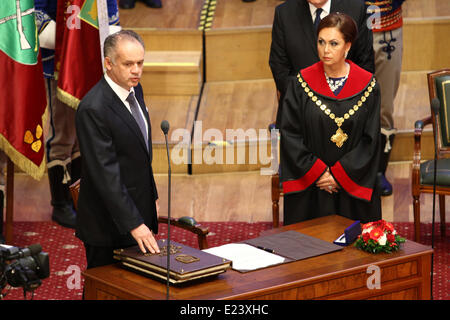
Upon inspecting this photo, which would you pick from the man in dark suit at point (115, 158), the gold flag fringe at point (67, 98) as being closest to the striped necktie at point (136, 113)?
the man in dark suit at point (115, 158)

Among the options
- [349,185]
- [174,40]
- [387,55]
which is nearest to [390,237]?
[349,185]

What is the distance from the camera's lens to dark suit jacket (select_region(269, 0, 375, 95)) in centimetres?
475

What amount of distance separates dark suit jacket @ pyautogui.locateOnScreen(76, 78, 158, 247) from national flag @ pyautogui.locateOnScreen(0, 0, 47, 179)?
162 cm

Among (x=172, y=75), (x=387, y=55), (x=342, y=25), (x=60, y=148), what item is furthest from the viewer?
(x=172, y=75)

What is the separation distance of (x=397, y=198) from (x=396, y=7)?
1235 millimetres

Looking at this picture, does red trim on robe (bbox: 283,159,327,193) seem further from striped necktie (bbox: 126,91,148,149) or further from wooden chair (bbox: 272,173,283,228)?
striped necktie (bbox: 126,91,148,149)

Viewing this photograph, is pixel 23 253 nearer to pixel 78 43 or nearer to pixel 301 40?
pixel 301 40

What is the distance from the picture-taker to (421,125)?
5059 mm

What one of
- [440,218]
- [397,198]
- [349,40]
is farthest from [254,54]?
[349,40]

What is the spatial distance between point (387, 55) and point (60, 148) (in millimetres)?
2195

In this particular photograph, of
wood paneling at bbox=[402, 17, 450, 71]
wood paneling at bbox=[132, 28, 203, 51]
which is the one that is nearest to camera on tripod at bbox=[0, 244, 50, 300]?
wood paneling at bbox=[132, 28, 203, 51]

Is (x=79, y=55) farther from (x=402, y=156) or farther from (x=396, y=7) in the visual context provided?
(x=402, y=156)

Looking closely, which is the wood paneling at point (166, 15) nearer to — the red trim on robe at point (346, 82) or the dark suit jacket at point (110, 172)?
the red trim on robe at point (346, 82)

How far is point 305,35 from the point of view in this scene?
4754 mm
